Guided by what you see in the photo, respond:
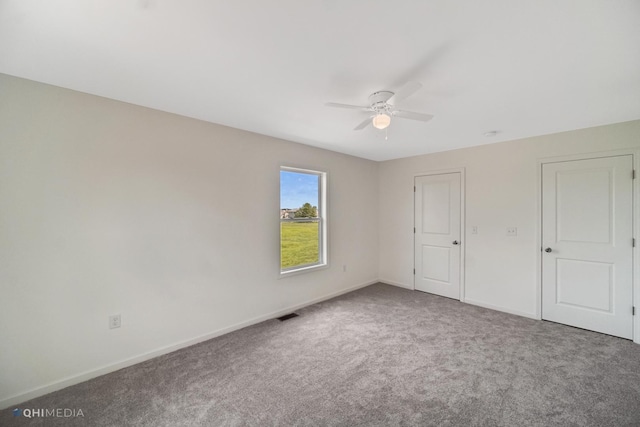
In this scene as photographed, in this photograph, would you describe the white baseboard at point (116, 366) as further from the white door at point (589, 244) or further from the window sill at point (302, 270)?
the white door at point (589, 244)

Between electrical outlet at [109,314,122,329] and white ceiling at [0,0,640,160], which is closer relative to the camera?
white ceiling at [0,0,640,160]

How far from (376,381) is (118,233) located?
2.59 meters

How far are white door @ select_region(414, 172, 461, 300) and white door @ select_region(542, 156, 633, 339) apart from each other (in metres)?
1.08

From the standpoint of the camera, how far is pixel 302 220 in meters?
3.86

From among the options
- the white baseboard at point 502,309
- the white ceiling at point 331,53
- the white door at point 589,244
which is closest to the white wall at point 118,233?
the white ceiling at point 331,53

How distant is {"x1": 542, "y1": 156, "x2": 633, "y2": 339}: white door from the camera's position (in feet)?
9.29

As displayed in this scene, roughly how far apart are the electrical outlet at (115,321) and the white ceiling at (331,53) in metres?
1.94

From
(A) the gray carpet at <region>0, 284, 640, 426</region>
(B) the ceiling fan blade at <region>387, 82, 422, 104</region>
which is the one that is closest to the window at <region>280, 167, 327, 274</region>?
(A) the gray carpet at <region>0, 284, 640, 426</region>

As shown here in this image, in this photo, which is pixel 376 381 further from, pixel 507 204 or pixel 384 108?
pixel 507 204

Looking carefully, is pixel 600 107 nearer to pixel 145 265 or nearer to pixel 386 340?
pixel 386 340

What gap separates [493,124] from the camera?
9.48 ft

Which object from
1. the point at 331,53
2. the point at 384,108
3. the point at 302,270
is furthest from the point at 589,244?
the point at 331,53

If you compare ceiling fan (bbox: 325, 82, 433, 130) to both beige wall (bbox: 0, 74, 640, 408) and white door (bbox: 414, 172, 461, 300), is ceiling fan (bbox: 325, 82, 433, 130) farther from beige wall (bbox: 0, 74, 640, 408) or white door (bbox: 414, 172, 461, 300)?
white door (bbox: 414, 172, 461, 300)

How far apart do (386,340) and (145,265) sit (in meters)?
2.58
